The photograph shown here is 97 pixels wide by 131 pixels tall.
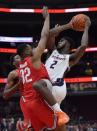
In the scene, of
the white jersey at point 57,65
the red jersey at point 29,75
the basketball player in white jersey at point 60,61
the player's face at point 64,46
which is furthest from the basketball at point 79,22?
the red jersey at point 29,75

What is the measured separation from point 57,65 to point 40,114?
802mm

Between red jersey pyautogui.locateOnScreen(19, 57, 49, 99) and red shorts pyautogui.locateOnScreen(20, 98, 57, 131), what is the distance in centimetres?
11

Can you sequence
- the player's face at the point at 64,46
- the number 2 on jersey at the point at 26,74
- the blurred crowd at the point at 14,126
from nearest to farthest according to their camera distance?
1. the number 2 on jersey at the point at 26,74
2. the player's face at the point at 64,46
3. the blurred crowd at the point at 14,126

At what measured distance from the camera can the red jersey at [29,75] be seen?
584cm

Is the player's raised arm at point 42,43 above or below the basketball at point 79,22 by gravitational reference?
below

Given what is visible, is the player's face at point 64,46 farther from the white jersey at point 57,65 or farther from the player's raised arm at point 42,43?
the player's raised arm at point 42,43

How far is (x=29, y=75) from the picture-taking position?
19.3 feet

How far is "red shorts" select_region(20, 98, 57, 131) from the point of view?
5.89 meters

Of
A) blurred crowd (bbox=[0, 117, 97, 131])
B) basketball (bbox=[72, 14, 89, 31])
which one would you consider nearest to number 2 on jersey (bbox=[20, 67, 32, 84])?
basketball (bbox=[72, 14, 89, 31])

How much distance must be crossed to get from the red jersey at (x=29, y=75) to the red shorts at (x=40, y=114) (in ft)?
0.37

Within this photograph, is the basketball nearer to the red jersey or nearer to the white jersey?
the white jersey

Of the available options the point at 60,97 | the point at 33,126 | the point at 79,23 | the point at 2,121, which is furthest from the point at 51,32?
the point at 2,121
